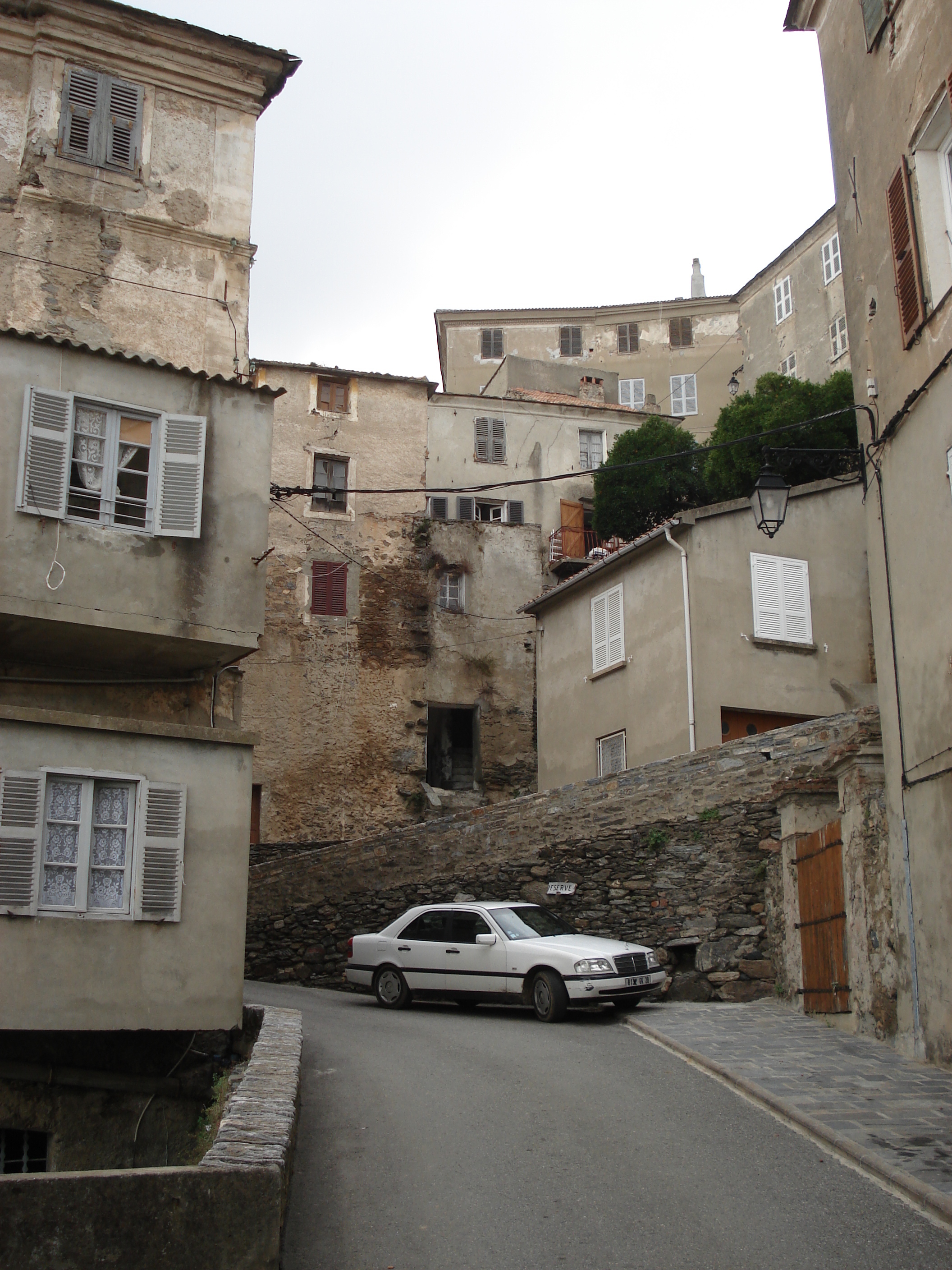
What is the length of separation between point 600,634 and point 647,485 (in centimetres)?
992

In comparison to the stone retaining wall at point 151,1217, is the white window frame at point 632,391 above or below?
above

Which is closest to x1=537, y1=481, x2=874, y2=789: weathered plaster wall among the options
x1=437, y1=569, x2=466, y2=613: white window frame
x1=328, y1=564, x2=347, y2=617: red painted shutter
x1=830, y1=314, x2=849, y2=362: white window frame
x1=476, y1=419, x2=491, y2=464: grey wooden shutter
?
x1=437, y1=569, x2=466, y2=613: white window frame

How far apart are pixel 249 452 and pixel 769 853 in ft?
26.9

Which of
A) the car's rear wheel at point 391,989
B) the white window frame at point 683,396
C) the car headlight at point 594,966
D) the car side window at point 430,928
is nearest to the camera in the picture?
the car headlight at point 594,966

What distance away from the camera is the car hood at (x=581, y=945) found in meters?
13.3

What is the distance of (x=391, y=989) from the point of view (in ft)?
50.3

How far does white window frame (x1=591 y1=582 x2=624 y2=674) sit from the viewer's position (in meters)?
22.2

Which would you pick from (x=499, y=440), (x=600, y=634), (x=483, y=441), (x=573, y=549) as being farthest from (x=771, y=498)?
(x=499, y=440)

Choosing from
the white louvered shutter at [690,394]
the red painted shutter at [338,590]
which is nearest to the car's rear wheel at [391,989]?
the red painted shutter at [338,590]

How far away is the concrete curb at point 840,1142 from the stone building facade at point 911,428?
1786 mm

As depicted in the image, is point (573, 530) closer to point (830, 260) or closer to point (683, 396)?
point (683, 396)

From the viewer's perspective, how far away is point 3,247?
46.8 ft

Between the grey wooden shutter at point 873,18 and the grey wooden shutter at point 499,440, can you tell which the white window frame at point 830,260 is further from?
the grey wooden shutter at point 873,18

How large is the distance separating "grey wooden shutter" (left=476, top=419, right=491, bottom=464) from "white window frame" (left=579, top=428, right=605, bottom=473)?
118 inches
